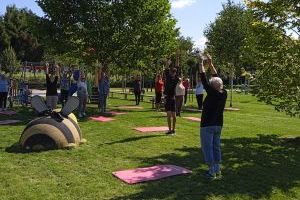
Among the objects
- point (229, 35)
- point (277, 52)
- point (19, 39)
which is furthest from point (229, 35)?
point (19, 39)

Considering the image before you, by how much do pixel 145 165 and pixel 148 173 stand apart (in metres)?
0.76

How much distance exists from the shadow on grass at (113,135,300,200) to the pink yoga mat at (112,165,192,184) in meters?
0.21

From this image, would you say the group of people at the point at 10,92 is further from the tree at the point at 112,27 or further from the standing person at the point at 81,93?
the standing person at the point at 81,93

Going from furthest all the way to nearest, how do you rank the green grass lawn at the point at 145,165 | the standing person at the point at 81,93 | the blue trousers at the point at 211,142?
1. the standing person at the point at 81,93
2. the blue trousers at the point at 211,142
3. the green grass lawn at the point at 145,165

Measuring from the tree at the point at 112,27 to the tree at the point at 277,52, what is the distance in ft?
30.3

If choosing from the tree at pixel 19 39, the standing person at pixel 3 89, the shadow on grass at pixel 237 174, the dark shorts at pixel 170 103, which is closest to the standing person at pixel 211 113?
the shadow on grass at pixel 237 174

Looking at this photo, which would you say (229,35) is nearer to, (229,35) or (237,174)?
(229,35)

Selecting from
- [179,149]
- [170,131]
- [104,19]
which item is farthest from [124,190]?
[104,19]

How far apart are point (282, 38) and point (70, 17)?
12.1 metres

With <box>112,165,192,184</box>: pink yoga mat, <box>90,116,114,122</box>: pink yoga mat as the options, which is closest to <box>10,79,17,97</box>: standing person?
<box>90,116,114,122</box>: pink yoga mat

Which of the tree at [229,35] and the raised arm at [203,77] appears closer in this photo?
the raised arm at [203,77]

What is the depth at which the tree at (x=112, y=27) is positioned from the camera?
2175 cm

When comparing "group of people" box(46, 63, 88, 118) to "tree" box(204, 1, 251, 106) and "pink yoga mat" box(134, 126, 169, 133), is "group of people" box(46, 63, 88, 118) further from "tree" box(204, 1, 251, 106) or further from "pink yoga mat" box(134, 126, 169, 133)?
"tree" box(204, 1, 251, 106)

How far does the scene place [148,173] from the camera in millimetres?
8836
